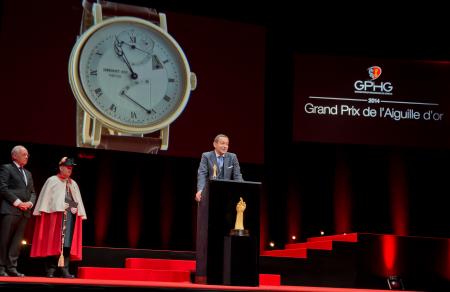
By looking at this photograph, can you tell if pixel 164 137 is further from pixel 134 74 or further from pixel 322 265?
pixel 322 265

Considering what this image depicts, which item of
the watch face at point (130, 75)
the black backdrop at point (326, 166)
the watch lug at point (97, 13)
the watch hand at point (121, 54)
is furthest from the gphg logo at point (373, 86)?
the watch lug at point (97, 13)

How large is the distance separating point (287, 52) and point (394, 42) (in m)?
1.70

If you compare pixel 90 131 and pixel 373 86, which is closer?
pixel 90 131

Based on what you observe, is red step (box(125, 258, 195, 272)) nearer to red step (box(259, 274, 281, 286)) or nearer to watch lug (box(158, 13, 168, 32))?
red step (box(259, 274, 281, 286))

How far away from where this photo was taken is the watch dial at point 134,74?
A: 7.37 m

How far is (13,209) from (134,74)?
2630 millimetres

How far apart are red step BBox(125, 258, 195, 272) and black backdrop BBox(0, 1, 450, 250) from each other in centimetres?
220

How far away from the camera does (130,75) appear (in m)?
7.52

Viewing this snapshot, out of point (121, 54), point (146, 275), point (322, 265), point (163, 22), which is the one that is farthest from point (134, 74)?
point (322, 265)

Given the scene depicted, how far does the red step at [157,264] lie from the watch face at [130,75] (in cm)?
198

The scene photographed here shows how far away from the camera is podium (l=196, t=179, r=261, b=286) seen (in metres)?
4.56

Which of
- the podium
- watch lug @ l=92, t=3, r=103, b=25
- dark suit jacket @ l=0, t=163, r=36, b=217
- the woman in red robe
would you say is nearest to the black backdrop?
watch lug @ l=92, t=3, r=103, b=25

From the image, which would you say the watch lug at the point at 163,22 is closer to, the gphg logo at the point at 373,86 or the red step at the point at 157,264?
the gphg logo at the point at 373,86

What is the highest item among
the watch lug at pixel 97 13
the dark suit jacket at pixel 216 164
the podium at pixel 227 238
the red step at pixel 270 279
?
the watch lug at pixel 97 13
